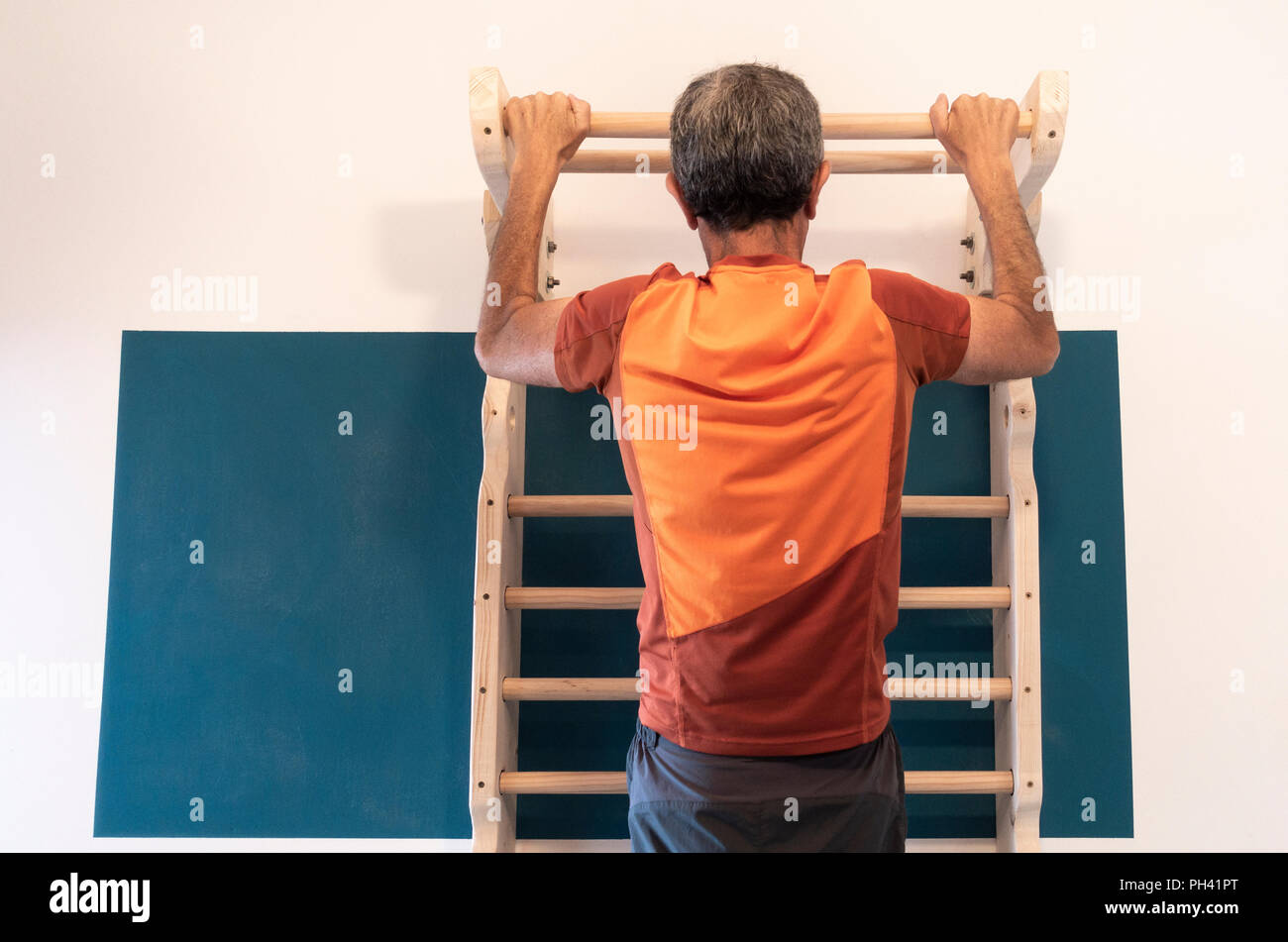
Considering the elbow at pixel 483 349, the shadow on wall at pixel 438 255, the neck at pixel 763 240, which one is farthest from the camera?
the shadow on wall at pixel 438 255

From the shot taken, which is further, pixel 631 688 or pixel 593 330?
pixel 631 688

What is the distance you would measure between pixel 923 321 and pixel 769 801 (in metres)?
0.55

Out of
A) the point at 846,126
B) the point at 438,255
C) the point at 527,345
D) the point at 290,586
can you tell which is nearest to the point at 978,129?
the point at 846,126

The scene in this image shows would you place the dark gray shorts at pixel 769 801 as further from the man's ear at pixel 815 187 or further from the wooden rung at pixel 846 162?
the wooden rung at pixel 846 162

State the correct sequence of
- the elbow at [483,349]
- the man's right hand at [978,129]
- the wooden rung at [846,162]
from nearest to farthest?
1. the elbow at [483,349]
2. the man's right hand at [978,129]
3. the wooden rung at [846,162]

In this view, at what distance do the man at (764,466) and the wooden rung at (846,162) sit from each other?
0.41 meters

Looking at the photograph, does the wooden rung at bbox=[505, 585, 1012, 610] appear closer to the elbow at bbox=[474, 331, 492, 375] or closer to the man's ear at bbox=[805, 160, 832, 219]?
the elbow at bbox=[474, 331, 492, 375]

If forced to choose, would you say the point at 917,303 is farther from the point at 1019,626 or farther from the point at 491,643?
the point at 491,643

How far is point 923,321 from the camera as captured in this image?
1.07 metres

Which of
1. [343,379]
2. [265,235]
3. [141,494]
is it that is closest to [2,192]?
[265,235]

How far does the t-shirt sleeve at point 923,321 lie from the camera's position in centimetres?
106

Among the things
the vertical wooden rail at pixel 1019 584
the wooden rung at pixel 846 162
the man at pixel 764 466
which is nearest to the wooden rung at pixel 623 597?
the vertical wooden rail at pixel 1019 584

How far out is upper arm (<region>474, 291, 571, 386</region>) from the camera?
114cm

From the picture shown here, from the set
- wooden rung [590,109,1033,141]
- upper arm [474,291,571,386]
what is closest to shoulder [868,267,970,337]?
upper arm [474,291,571,386]
